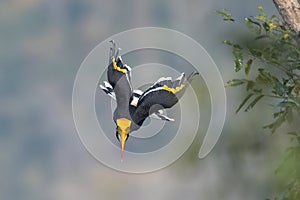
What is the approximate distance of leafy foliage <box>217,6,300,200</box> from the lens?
4.79ft

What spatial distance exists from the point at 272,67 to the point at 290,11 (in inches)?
6.3

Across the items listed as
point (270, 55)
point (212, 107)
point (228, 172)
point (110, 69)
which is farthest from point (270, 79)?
point (110, 69)

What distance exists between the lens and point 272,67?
1.52 m

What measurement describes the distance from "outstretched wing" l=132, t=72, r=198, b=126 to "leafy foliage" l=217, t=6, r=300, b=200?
0.52 feet

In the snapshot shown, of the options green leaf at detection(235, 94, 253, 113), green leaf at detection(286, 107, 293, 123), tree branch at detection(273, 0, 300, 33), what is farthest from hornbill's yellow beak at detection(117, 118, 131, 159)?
tree branch at detection(273, 0, 300, 33)

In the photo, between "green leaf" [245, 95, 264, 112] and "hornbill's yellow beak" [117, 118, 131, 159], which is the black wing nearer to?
"hornbill's yellow beak" [117, 118, 131, 159]

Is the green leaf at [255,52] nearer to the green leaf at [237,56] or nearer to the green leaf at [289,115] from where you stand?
the green leaf at [237,56]

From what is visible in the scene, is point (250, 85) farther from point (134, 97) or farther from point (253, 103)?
point (134, 97)

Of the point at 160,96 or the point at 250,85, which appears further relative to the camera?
the point at 250,85

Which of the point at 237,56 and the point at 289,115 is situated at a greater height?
the point at 237,56

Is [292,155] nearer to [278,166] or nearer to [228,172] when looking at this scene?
[278,166]

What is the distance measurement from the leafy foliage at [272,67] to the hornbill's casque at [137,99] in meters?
0.16

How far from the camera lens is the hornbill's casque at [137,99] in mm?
1468

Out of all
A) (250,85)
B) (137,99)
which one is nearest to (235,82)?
(250,85)
